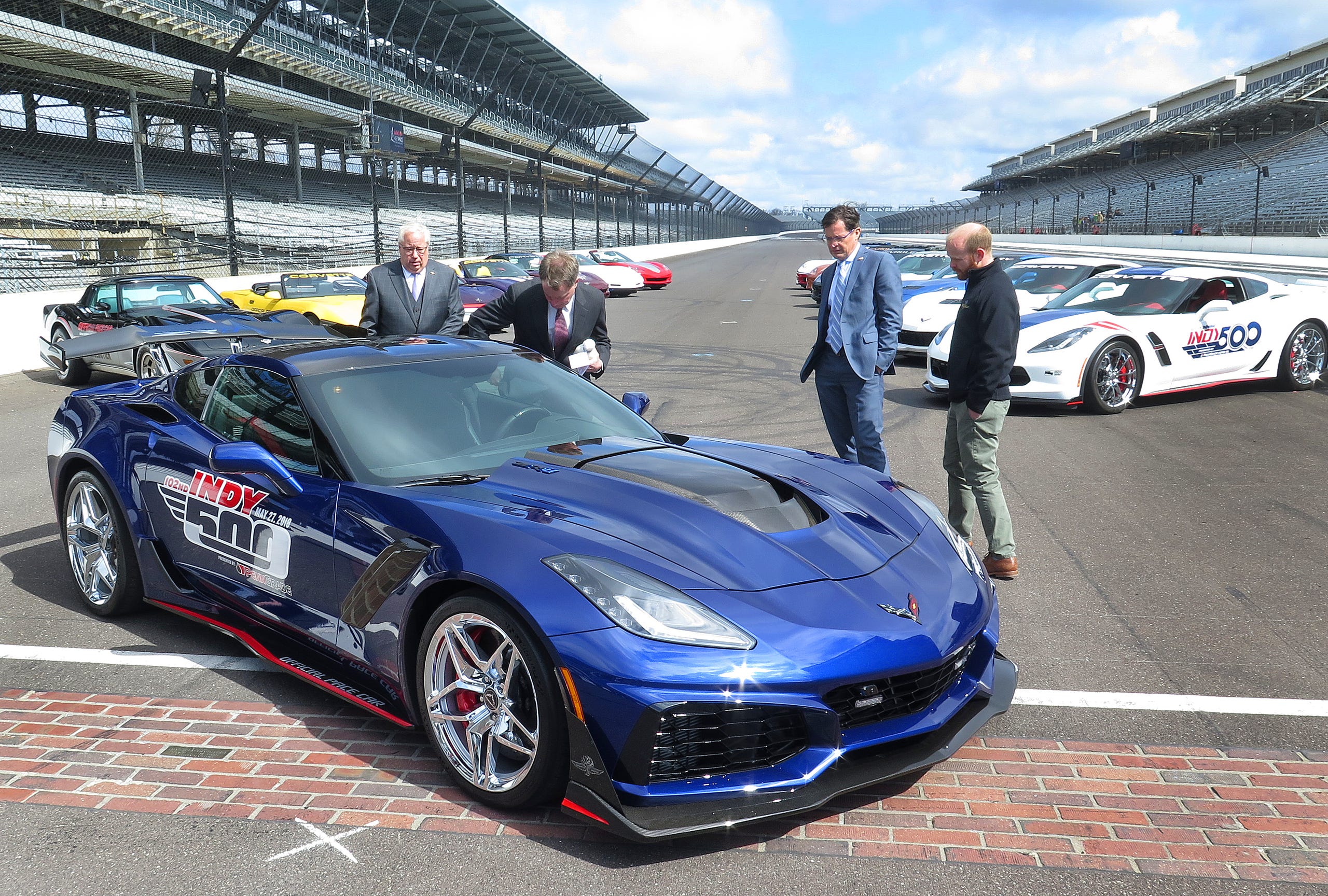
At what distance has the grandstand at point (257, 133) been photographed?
83.5 feet

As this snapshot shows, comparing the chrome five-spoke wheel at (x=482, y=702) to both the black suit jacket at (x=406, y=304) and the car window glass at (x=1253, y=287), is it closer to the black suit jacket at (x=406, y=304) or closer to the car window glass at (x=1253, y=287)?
the black suit jacket at (x=406, y=304)

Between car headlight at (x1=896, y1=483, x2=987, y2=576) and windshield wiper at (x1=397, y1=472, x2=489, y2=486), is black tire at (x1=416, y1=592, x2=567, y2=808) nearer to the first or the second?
windshield wiper at (x1=397, y1=472, x2=489, y2=486)

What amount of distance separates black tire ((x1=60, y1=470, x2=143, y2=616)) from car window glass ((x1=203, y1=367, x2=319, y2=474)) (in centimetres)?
71

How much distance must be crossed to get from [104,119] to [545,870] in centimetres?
3571

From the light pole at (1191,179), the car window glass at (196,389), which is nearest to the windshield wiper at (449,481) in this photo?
the car window glass at (196,389)

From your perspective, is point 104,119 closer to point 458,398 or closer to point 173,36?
point 173,36

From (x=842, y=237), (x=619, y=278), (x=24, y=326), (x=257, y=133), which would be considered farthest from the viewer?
(x=257, y=133)

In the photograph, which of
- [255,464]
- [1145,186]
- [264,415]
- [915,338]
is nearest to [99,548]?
[264,415]

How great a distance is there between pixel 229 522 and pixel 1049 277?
38.5 ft

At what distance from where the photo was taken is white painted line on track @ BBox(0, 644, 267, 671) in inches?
159

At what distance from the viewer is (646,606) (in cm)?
272

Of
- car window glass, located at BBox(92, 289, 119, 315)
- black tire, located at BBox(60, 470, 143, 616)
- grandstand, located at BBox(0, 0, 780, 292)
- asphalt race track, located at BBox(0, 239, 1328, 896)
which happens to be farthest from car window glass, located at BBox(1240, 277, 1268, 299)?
grandstand, located at BBox(0, 0, 780, 292)

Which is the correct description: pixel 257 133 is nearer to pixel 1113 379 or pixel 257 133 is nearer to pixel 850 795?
pixel 1113 379

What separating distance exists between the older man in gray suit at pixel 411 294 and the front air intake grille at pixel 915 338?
7.62m
